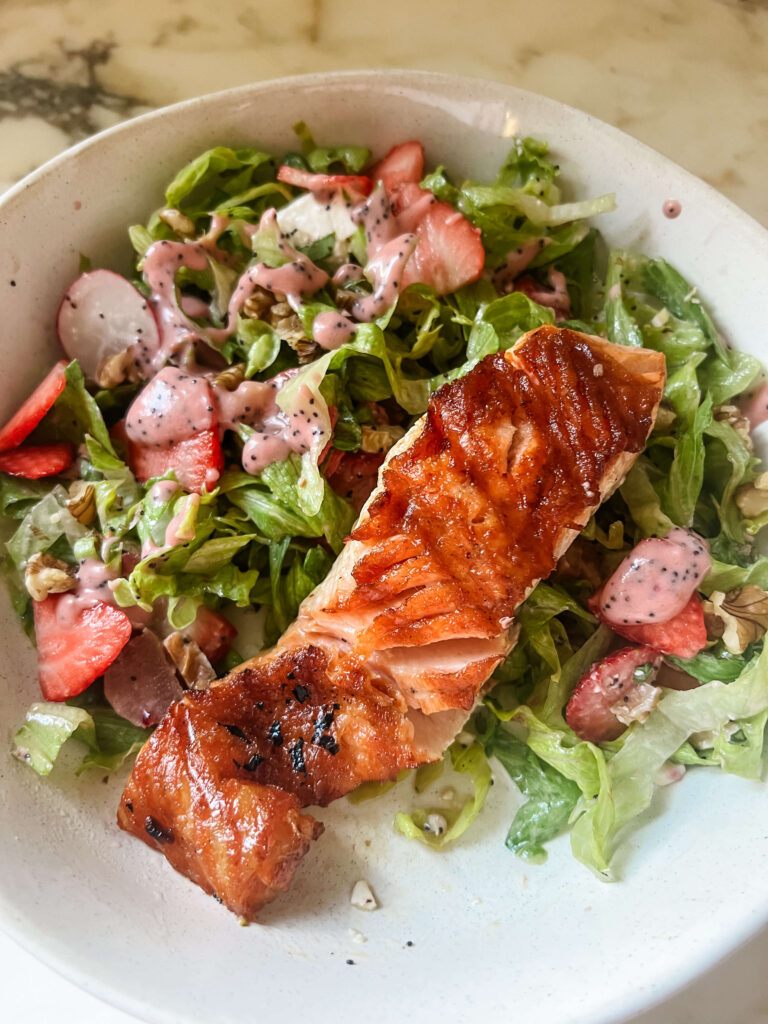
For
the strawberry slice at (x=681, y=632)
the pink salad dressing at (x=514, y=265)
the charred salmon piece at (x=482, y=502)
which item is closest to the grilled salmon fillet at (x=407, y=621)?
the charred salmon piece at (x=482, y=502)

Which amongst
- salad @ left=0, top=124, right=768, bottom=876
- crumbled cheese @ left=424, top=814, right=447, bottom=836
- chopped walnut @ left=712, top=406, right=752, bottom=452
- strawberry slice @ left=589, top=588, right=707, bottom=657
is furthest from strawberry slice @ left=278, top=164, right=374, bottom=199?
Result: crumbled cheese @ left=424, top=814, right=447, bottom=836

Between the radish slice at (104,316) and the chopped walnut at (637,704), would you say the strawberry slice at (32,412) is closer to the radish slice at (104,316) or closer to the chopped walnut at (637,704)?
the radish slice at (104,316)

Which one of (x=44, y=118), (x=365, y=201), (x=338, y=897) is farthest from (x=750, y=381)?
(x=44, y=118)

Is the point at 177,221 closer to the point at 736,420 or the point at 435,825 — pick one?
the point at 736,420

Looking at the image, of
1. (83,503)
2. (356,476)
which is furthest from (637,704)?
(83,503)

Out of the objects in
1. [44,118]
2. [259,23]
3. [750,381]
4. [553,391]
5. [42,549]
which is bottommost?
Answer: [42,549]

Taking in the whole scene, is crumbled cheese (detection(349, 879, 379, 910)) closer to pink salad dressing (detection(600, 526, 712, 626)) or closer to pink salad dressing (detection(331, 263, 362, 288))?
pink salad dressing (detection(600, 526, 712, 626))

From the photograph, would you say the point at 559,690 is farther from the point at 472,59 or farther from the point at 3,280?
the point at 472,59
